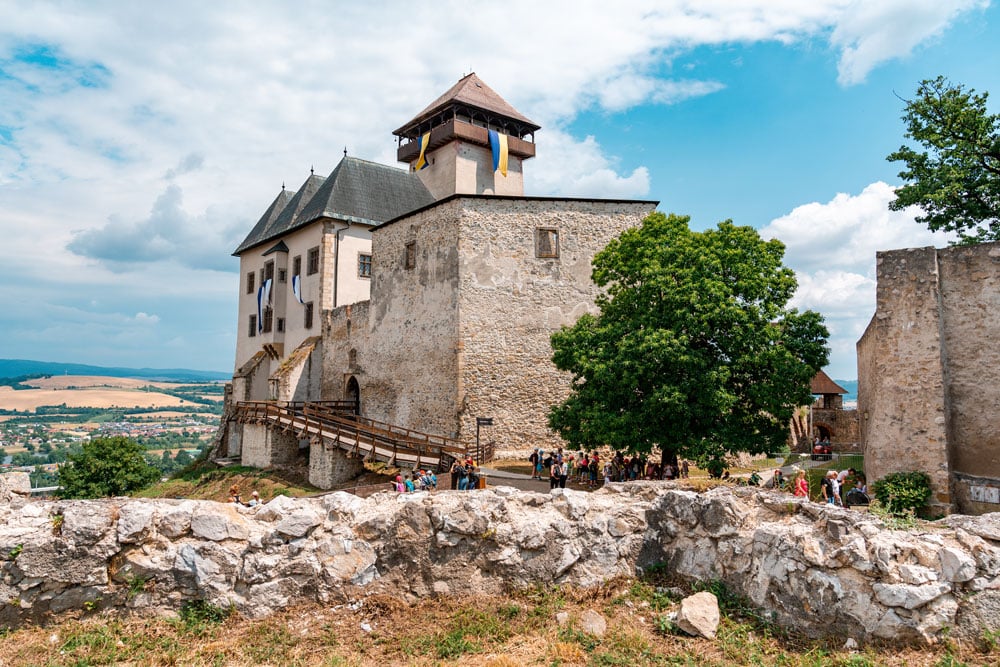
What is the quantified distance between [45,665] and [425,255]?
2280 centimetres

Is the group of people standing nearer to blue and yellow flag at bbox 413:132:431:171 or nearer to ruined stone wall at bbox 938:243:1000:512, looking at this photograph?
ruined stone wall at bbox 938:243:1000:512

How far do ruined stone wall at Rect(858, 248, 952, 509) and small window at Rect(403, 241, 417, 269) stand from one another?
748 inches

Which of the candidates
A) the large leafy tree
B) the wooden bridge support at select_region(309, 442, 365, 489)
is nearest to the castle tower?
the wooden bridge support at select_region(309, 442, 365, 489)

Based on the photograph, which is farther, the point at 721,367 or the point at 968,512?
the point at 721,367

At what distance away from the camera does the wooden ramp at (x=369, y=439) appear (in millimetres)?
23688

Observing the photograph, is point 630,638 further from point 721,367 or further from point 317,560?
point 721,367

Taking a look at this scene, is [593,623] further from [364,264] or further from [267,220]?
[267,220]

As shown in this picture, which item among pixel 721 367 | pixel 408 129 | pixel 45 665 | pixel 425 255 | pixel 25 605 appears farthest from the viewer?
pixel 408 129

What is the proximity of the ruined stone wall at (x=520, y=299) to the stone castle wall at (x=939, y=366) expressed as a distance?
13159 millimetres

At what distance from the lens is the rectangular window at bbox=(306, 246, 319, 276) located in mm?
37406

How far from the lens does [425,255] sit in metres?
29.1

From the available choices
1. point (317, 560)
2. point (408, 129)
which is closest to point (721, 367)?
point (317, 560)

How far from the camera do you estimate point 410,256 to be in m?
30.1

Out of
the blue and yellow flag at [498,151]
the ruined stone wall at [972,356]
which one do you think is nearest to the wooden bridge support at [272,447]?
the blue and yellow flag at [498,151]
